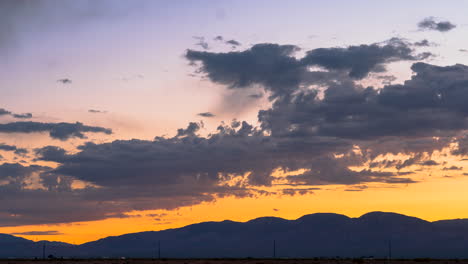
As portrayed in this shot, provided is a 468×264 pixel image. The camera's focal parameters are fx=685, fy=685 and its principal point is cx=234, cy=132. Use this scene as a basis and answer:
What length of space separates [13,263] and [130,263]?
31.1m

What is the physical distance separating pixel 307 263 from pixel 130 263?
45997mm

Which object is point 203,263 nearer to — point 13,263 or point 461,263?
point 13,263

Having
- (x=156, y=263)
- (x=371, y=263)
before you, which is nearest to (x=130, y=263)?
(x=156, y=263)

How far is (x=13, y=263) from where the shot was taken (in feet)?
592

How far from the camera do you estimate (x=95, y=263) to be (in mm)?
182000

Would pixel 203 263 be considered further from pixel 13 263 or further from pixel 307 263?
pixel 13 263

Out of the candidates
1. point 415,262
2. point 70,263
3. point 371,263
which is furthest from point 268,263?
point 70,263

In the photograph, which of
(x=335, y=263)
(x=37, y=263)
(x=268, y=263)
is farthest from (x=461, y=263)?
(x=37, y=263)

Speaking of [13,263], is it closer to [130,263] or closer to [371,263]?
[130,263]

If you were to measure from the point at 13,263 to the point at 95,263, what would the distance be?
70.0ft

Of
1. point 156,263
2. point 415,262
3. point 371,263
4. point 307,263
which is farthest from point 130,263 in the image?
point 415,262

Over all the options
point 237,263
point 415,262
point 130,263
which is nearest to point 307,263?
point 237,263

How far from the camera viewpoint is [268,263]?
574ft

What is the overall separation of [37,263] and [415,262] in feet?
330
